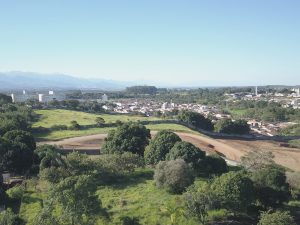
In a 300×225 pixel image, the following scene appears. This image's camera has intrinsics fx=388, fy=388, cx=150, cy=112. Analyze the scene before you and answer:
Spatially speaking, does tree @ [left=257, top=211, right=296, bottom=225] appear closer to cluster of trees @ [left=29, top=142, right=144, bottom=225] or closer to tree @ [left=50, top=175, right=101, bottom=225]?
cluster of trees @ [left=29, top=142, right=144, bottom=225]

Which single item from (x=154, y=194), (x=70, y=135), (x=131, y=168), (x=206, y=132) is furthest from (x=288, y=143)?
(x=154, y=194)

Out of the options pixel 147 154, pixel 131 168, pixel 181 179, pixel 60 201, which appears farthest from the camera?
pixel 147 154

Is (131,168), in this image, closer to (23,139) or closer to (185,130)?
(23,139)

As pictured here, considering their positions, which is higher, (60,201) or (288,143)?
(60,201)

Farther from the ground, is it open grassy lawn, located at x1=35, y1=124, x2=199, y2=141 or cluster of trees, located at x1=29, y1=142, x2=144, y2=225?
cluster of trees, located at x1=29, y1=142, x2=144, y2=225

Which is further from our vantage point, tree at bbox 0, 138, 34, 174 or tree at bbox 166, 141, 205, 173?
tree at bbox 0, 138, 34, 174

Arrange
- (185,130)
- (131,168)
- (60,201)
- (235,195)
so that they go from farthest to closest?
1. (185,130)
2. (131,168)
3. (235,195)
4. (60,201)

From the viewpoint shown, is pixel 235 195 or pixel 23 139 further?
pixel 23 139

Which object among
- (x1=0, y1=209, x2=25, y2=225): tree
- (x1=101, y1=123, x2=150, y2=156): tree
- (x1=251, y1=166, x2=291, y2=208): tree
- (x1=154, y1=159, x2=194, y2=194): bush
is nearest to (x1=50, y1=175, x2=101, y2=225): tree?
(x1=0, y1=209, x2=25, y2=225): tree
